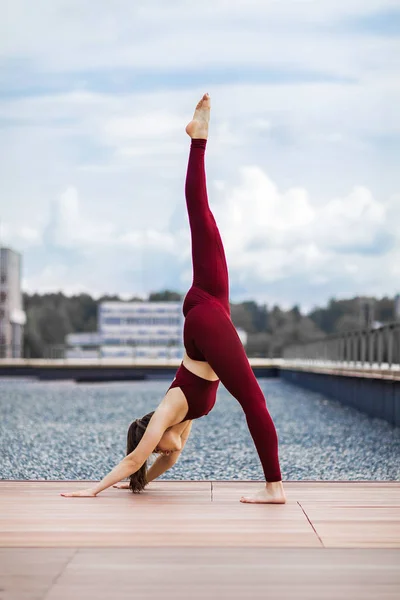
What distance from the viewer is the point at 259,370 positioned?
4025 centimetres

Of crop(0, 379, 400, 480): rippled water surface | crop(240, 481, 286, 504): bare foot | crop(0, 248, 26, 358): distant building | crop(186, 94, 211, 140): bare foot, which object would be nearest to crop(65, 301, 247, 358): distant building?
crop(0, 248, 26, 358): distant building

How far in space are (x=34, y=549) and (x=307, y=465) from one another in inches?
239

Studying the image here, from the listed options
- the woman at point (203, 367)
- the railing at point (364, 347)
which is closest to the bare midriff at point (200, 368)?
the woman at point (203, 367)

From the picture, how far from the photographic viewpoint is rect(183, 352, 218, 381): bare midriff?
548 centimetres

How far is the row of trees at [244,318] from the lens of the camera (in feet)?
390

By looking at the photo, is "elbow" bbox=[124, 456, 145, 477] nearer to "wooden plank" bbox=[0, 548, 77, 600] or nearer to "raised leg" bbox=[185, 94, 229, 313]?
"raised leg" bbox=[185, 94, 229, 313]

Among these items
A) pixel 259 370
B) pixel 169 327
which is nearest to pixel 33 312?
pixel 169 327

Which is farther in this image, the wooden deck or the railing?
the railing

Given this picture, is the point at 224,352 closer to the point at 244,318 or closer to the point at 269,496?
the point at 269,496

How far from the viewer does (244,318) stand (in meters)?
124

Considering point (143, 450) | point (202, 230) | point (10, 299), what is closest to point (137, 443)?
point (143, 450)

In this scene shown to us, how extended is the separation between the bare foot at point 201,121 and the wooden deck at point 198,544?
185cm

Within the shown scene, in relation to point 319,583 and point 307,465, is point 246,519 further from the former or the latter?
point 307,465

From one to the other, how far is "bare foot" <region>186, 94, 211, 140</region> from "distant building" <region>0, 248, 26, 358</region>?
208 ft
